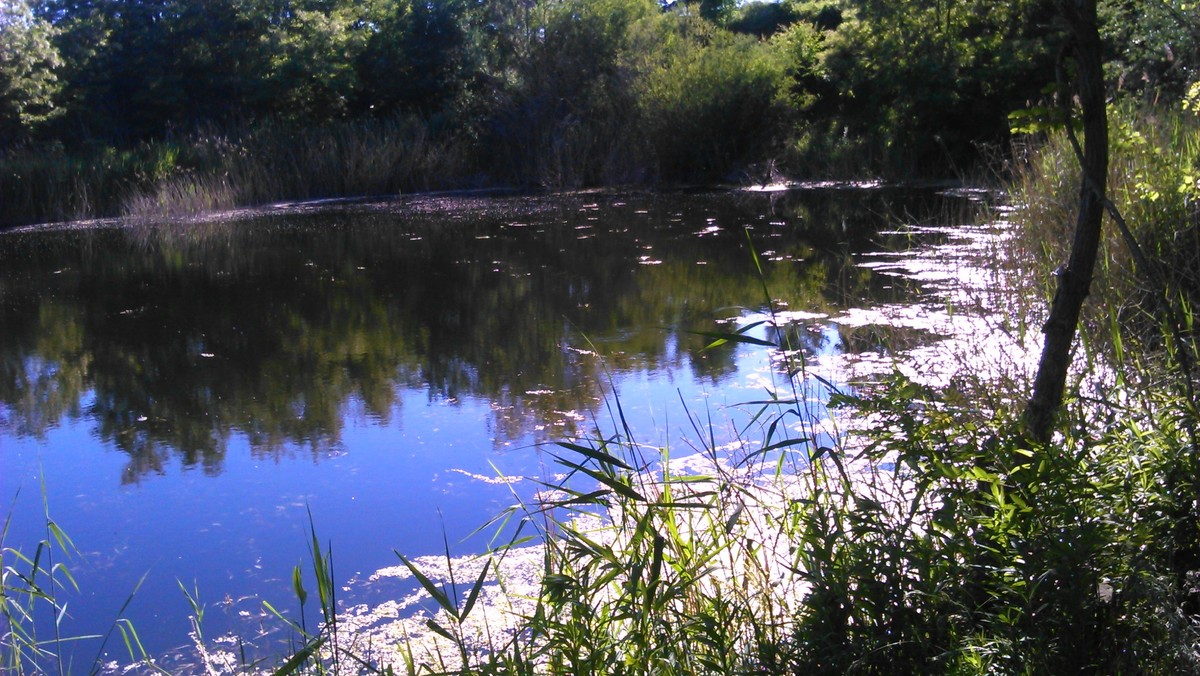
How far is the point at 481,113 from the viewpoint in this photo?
20.5m

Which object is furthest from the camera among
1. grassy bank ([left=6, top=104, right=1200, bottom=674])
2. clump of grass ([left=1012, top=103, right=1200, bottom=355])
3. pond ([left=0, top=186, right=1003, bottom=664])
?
clump of grass ([left=1012, top=103, right=1200, bottom=355])

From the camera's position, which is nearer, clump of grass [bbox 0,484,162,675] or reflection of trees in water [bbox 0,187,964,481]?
clump of grass [bbox 0,484,162,675]

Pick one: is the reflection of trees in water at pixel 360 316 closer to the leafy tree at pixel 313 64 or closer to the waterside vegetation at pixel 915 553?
the waterside vegetation at pixel 915 553

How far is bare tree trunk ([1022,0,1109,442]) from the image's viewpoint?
2.13 metres

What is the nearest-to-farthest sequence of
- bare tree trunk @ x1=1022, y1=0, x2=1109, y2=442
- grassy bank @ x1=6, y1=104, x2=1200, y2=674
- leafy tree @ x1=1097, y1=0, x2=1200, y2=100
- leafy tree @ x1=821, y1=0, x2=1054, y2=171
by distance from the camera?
grassy bank @ x1=6, y1=104, x2=1200, y2=674 → bare tree trunk @ x1=1022, y1=0, x2=1109, y2=442 → leafy tree @ x1=1097, y1=0, x2=1200, y2=100 → leafy tree @ x1=821, y1=0, x2=1054, y2=171

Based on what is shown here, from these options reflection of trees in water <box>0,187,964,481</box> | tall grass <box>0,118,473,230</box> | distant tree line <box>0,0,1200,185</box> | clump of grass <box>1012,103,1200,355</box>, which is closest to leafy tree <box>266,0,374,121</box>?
distant tree line <box>0,0,1200,185</box>

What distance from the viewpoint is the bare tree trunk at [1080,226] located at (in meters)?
2.13

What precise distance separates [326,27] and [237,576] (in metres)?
20.4

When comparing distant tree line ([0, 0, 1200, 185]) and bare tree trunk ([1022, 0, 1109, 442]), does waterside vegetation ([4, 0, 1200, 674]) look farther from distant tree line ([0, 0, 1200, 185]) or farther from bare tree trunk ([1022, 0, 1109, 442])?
distant tree line ([0, 0, 1200, 185])

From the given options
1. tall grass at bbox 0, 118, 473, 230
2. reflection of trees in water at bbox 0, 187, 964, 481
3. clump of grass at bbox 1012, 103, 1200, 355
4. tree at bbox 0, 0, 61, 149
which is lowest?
reflection of trees in water at bbox 0, 187, 964, 481

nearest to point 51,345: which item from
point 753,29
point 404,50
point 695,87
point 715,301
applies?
point 715,301

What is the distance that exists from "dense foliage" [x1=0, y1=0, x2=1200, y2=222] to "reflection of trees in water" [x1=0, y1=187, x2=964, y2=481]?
15.7 ft

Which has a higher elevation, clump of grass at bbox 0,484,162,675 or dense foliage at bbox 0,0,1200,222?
dense foliage at bbox 0,0,1200,222

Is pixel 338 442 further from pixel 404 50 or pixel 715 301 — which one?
pixel 404 50
